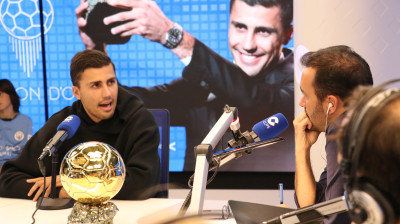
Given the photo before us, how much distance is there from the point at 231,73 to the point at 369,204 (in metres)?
3.35

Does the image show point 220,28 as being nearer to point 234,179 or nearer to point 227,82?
point 227,82

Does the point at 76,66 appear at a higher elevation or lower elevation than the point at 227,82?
higher

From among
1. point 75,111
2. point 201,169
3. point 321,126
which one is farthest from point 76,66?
point 201,169

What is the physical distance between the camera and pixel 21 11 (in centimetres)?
413

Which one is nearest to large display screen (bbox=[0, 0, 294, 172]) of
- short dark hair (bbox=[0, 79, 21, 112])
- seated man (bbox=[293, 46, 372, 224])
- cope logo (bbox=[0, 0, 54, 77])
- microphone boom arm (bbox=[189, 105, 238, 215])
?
cope logo (bbox=[0, 0, 54, 77])

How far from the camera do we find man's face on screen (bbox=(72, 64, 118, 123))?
2387 millimetres

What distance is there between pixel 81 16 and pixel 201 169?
323cm

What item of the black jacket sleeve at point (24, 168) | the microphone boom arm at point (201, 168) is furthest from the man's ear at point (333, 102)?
the black jacket sleeve at point (24, 168)

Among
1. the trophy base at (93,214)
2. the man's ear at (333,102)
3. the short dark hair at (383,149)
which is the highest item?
the short dark hair at (383,149)

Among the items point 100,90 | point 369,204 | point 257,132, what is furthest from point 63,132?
point 369,204

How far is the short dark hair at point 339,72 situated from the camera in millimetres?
1762

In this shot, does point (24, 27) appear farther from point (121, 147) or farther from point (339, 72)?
point (339, 72)

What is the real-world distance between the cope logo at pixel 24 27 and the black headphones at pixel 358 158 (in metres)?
3.82

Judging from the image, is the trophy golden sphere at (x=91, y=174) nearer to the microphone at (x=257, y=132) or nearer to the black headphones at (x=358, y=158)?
the microphone at (x=257, y=132)
